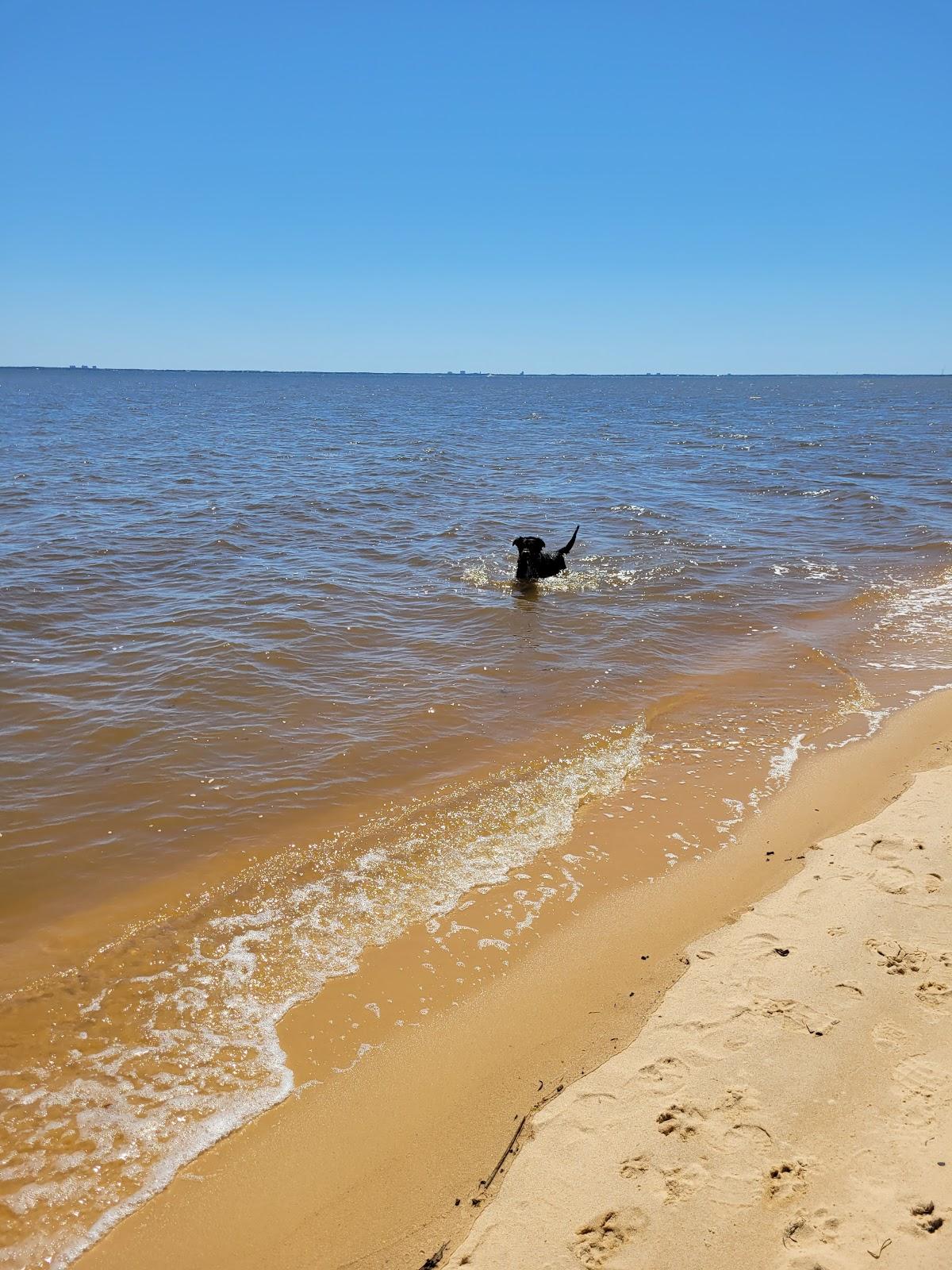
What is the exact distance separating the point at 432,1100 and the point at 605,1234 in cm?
112

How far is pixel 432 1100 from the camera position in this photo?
369 centimetres

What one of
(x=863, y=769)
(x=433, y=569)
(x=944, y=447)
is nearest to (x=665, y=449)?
(x=944, y=447)

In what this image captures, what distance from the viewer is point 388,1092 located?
12.3ft

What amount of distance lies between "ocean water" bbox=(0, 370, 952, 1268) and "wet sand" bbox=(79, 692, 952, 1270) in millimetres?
195

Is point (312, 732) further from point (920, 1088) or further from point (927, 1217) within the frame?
point (927, 1217)

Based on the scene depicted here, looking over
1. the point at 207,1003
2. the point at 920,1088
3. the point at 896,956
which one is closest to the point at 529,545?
the point at 896,956

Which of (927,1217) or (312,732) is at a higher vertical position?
(312,732)

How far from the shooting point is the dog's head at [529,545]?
1313 cm

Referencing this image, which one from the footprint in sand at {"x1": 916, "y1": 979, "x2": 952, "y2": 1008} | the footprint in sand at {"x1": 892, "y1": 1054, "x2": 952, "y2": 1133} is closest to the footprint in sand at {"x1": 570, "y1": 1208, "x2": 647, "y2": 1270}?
the footprint in sand at {"x1": 892, "y1": 1054, "x2": 952, "y2": 1133}

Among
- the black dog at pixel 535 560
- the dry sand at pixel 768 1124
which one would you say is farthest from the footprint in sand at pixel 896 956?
the black dog at pixel 535 560

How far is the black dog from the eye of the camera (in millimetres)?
13164

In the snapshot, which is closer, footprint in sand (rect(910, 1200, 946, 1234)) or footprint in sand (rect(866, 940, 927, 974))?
footprint in sand (rect(910, 1200, 946, 1234))

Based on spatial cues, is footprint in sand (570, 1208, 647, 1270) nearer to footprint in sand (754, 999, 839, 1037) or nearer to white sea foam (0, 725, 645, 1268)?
footprint in sand (754, 999, 839, 1037)

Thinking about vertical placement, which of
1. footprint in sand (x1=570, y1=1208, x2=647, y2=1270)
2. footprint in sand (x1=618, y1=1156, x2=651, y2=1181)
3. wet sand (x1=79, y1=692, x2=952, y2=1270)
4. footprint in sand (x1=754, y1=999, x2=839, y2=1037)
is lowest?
wet sand (x1=79, y1=692, x2=952, y2=1270)
